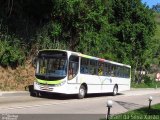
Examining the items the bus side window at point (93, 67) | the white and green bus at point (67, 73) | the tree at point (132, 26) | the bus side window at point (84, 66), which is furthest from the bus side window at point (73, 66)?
the tree at point (132, 26)

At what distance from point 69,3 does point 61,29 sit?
86.8 inches

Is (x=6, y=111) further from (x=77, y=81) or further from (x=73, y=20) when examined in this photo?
(x=73, y=20)

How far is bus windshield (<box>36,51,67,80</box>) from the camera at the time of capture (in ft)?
82.4

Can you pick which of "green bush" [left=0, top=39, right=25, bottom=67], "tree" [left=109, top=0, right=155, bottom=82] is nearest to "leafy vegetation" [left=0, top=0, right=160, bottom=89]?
"green bush" [left=0, top=39, right=25, bottom=67]

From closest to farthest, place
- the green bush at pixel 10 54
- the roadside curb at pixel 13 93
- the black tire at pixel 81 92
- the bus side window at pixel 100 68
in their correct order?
the roadside curb at pixel 13 93 < the black tire at pixel 81 92 < the green bush at pixel 10 54 < the bus side window at pixel 100 68

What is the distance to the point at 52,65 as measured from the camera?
25625mm

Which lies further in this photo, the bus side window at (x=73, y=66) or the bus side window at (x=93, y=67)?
the bus side window at (x=93, y=67)

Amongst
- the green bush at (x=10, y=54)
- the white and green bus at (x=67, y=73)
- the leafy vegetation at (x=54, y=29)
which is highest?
the leafy vegetation at (x=54, y=29)

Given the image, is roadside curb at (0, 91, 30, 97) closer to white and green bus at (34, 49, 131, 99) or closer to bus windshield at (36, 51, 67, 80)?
white and green bus at (34, 49, 131, 99)

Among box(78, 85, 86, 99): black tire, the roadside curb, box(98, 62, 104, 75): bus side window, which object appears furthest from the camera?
box(98, 62, 104, 75): bus side window

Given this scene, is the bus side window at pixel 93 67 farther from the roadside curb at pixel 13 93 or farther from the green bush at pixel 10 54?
the green bush at pixel 10 54

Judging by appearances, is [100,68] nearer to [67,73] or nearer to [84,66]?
[84,66]

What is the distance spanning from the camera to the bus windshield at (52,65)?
25109mm

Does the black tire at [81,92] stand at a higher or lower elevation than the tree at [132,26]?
lower
